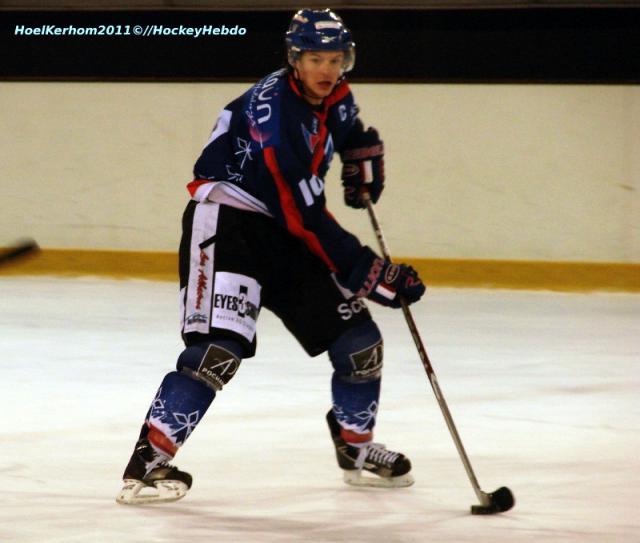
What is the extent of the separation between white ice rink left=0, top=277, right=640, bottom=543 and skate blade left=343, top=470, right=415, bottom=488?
3 centimetres

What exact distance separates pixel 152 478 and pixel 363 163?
0.88m

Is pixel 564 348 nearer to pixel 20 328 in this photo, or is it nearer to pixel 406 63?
pixel 20 328

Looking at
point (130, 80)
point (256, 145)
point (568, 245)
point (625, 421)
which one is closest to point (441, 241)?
point (568, 245)

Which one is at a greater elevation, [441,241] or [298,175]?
[441,241]

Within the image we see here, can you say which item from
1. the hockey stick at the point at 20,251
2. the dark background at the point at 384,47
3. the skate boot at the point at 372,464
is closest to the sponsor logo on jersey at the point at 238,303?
the skate boot at the point at 372,464

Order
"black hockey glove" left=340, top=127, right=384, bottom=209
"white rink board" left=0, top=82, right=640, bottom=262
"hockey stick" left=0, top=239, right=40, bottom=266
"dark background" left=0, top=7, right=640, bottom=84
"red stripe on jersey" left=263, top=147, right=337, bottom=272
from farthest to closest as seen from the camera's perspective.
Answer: "dark background" left=0, top=7, right=640, bottom=84, "white rink board" left=0, top=82, right=640, bottom=262, "black hockey glove" left=340, top=127, right=384, bottom=209, "red stripe on jersey" left=263, top=147, right=337, bottom=272, "hockey stick" left=0, top=239, right=40, bottom=266

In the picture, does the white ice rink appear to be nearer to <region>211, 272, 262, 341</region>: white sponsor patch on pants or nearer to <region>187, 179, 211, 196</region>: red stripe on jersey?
<region>211, 272, 262, 341</region>: white sponsor patch on pants

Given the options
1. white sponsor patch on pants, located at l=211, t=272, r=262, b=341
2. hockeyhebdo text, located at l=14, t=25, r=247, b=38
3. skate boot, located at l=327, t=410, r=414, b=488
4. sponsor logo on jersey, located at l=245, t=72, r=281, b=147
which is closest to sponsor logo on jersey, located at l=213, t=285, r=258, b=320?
white sponsor patch on pants, located at l=211, t=272, r=262, b=341

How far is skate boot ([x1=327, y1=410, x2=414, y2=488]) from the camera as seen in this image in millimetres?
3219

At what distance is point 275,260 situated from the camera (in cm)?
311

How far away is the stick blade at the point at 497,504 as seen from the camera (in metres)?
2.90

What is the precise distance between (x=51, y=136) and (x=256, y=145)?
479 centimetres

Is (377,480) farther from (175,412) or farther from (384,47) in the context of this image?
(384,47)

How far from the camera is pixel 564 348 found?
5.17 metres
